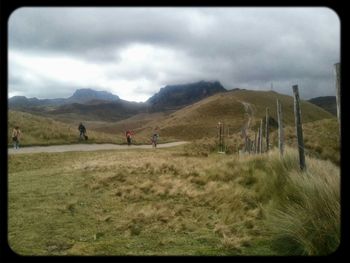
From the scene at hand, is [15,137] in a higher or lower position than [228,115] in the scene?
lower

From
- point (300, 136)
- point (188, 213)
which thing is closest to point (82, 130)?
point (188, 213)

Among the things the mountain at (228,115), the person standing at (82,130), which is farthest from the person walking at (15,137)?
the mountain at (228,115)

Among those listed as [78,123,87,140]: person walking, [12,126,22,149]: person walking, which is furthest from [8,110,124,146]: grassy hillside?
[12,126,22,149]: person walking

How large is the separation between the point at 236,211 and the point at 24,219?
4.31 m

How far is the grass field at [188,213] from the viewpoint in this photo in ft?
20.3

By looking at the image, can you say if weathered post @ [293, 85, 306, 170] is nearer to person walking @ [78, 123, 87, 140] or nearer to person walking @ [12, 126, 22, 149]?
person walking @ [12, 126, 22, 149]

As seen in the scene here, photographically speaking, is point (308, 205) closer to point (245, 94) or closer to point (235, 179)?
point (235, 179)

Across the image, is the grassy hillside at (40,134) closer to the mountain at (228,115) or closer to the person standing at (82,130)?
the person standing at (82,130)

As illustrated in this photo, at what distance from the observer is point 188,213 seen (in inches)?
400

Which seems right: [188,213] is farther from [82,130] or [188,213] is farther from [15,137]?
[82,130]

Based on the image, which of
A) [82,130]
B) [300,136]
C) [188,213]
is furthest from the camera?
[82,130]

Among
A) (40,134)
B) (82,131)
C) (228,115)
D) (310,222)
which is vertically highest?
(228,115)
